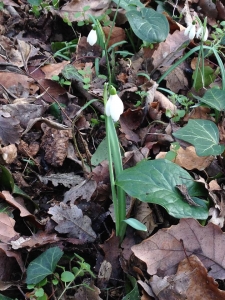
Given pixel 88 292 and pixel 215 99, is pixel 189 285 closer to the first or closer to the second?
pixel 88 292

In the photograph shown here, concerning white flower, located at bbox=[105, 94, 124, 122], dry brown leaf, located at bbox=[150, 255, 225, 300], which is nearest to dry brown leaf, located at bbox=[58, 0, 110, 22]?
white flower, located at bbox=[105, 94, 124, 122]

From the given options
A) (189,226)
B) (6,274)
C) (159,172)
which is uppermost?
(159,172)

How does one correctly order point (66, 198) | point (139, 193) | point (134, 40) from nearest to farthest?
point (139, 193) < point (66, 198) < point (134, 40)

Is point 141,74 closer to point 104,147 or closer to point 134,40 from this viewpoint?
point 134,40

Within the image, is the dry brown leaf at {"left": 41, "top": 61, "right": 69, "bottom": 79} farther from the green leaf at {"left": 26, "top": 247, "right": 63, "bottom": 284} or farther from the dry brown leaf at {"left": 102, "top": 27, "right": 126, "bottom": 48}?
the green leaf at {"left": 26, "top": 247, "right": 63, "bottom": 284}

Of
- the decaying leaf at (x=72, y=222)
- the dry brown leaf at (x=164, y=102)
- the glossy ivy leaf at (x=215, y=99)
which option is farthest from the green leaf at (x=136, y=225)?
the dry brown leaf at (x=164, y=102)

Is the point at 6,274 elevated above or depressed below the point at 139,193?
below

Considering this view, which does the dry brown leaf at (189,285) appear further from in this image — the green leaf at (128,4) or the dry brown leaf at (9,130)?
the green leaf at (128,4)

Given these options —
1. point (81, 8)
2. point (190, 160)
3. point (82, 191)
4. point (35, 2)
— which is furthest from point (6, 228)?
point (81, 8)

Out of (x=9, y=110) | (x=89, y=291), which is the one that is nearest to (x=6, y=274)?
(x=89, y=291)
